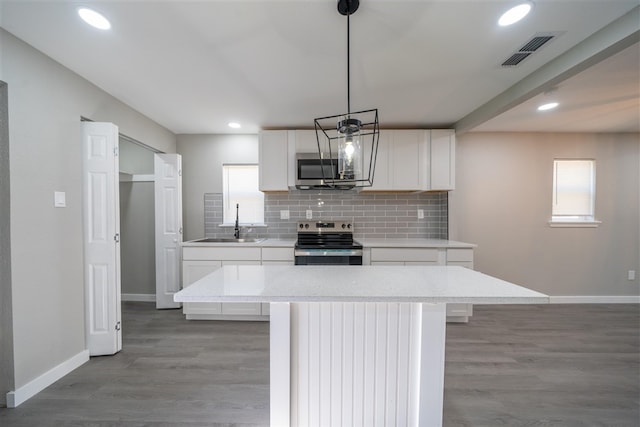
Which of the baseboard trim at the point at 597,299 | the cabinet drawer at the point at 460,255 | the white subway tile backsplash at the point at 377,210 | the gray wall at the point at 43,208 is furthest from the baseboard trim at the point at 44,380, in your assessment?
the baseboard trim at the point at 597,299

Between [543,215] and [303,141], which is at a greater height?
[303,141]

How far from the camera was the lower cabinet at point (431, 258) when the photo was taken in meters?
2.96

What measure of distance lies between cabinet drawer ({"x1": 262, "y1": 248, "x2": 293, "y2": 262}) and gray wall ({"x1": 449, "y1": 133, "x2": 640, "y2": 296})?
233 cm

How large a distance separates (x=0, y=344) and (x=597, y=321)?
537 cm

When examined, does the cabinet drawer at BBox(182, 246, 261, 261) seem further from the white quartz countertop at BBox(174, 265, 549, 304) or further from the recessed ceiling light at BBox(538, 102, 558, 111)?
the recessed ceiling light at BBox(538, 102, 558, 111)

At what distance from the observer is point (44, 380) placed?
1.82 metres

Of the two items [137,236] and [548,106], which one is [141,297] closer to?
[137,236]

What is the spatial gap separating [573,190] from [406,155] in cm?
247

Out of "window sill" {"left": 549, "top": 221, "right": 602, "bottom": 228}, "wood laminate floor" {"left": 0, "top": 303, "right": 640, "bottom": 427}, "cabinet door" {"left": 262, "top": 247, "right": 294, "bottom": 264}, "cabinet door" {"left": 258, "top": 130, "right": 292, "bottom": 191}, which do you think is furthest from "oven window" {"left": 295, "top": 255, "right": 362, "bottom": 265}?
"window sill" {"left": 549, "top": 221, "right": 602, "bottom": 228}

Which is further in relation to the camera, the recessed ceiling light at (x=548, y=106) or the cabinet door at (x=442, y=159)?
the cabinet door at (x=442, y=159)

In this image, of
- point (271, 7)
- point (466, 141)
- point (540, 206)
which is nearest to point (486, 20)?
point (271, 7)

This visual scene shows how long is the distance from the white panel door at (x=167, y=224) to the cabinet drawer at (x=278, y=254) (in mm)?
1224

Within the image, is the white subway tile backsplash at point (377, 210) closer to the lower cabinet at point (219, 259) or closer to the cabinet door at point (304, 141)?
the cabinet door at point (304, 141)

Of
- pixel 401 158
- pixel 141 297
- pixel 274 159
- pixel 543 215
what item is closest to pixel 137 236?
pixel 141 297
